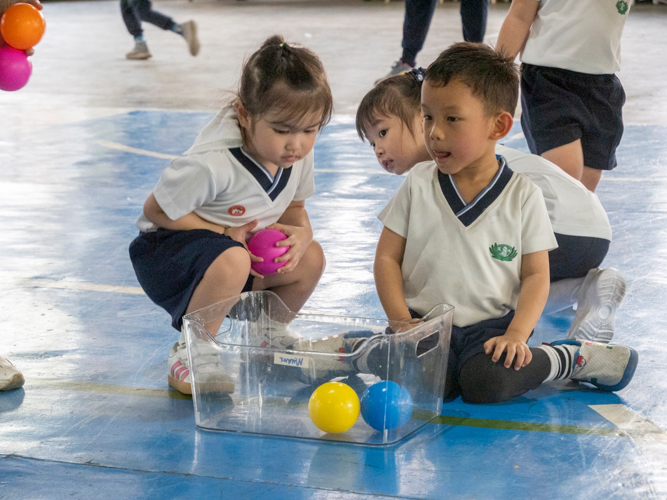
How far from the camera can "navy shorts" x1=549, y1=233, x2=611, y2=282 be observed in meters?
2.40

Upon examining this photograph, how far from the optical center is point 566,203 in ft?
7.98

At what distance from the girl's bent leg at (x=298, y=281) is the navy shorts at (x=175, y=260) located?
0.25 meters

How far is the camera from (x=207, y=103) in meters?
6.45

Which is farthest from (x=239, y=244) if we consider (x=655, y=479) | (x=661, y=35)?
(x=661, y=35)

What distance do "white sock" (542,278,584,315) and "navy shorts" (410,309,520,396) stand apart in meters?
0.39

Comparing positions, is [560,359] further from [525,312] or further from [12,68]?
[12,68]

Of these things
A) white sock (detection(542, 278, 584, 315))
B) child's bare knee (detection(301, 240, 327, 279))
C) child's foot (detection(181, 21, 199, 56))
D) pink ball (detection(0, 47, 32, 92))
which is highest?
pink ball (detection(0, 47, 32, 92))

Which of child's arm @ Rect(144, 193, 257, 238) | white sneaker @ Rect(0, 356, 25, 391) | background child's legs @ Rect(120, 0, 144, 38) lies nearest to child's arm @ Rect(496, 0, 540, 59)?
child's arm @ Rect(144, 193, 257, 238)

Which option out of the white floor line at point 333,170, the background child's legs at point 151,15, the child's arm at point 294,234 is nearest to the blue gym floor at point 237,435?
the child's arm at point 294,234

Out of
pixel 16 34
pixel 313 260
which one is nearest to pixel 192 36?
pixel 16 34

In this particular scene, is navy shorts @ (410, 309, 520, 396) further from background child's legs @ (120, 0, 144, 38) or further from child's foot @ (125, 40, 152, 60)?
child's foot @ (125, 40, 152, 60)

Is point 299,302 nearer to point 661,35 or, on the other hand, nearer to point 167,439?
point 167,439

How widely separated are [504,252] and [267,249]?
67 cm

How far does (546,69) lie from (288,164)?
1.41 meters
